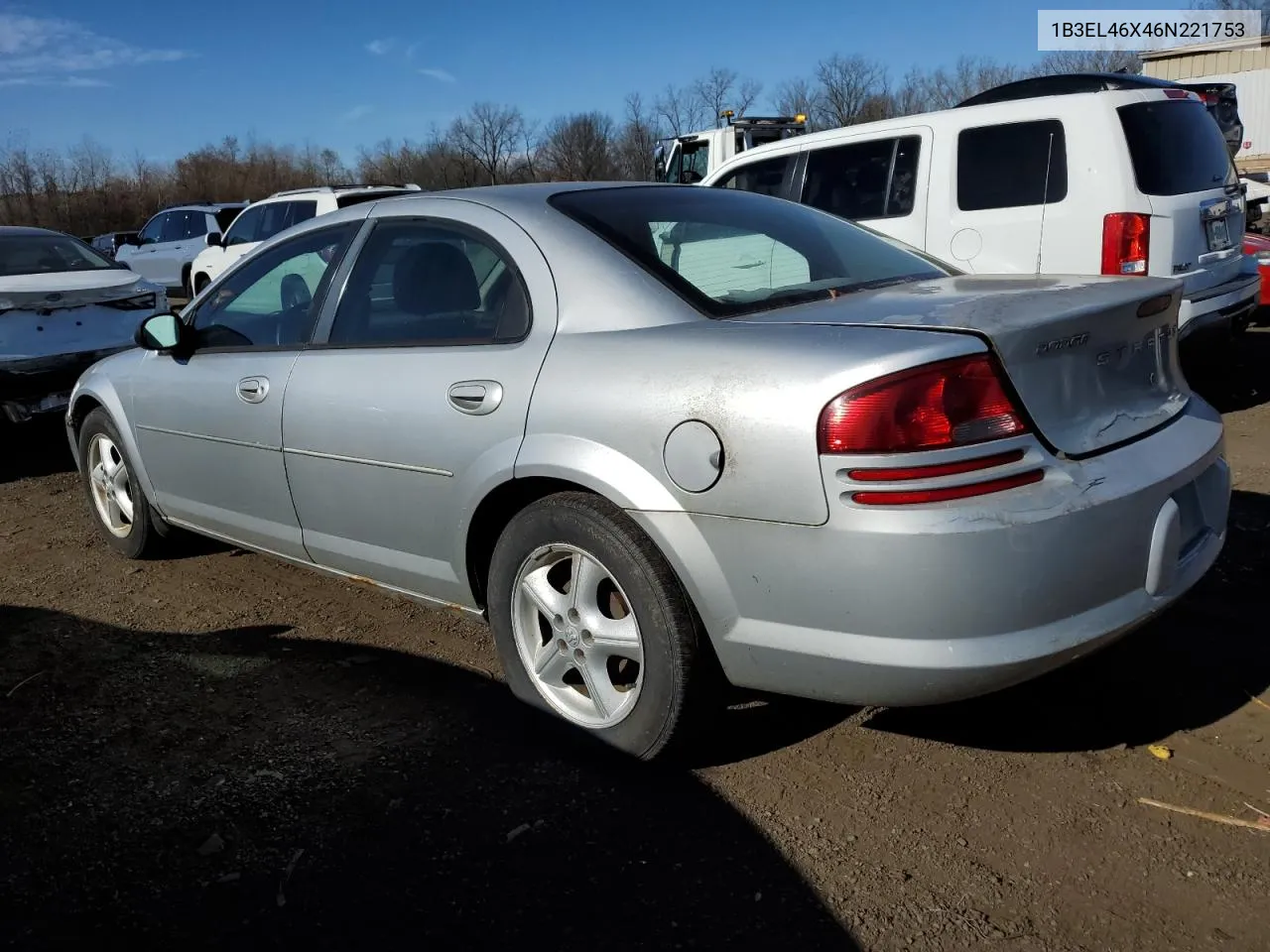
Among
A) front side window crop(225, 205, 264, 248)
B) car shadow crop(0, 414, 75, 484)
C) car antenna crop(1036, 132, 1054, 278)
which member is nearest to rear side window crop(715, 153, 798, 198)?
car antenna crop(1036, 132, 1054, 278)

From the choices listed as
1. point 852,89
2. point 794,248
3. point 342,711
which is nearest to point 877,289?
point 794,248

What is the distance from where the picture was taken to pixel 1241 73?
28375 millimetres

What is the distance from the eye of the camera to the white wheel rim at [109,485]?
4938mm

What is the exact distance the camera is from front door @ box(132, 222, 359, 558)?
3.79m

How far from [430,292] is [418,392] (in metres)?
0.42

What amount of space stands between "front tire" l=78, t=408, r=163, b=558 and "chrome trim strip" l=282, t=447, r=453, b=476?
5.01 feet

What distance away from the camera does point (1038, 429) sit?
2430 mm

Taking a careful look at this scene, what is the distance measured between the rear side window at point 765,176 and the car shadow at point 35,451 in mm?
5160

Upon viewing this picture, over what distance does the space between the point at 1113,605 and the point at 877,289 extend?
1132 mm

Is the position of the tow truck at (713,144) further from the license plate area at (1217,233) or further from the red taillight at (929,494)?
the red taillight at (929,494)

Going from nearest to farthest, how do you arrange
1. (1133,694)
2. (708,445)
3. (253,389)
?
1. (708,445)
2. (1133,694)
3. (253,389)

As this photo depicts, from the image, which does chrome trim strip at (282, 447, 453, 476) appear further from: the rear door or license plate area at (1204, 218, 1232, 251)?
license plate area at (1204, 218, 1232, 251)

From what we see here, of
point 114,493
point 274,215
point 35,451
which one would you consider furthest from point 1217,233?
point 274,215

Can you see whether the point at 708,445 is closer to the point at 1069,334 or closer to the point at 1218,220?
the point at 1069,334
